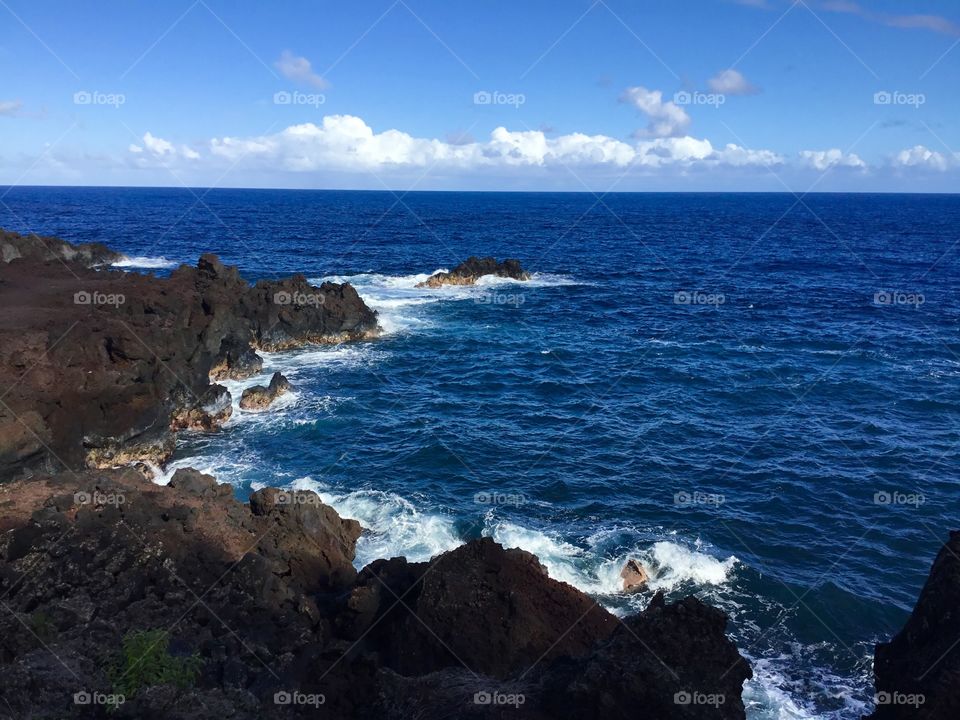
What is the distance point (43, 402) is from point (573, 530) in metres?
22.8

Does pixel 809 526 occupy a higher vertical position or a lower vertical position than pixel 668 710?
lower

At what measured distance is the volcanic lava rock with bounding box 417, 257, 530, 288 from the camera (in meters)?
74.2

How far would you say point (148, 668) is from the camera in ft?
42.5

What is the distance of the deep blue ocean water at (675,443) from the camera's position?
2297cm

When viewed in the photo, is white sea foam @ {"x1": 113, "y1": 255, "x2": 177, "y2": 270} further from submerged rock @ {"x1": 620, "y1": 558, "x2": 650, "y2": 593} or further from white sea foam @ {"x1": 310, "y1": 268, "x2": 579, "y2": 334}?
submerged rock @ {"x1": 620, "y1": 558, "x2": 650, "y2": 593}

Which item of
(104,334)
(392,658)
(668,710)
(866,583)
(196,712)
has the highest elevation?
(104,334)

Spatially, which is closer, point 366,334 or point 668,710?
point 668,710

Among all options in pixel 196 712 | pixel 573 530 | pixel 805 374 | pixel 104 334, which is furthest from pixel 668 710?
pixel 805 374

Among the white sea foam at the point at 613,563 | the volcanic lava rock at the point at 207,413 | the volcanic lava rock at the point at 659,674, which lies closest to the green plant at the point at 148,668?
the volcanic lava rock at the point at 659,674

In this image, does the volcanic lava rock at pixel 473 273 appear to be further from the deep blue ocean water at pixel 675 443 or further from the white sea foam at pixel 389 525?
the white sea foam at pixel 389 525

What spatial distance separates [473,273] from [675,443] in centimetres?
4526

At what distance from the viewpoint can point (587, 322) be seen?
58.8 meters

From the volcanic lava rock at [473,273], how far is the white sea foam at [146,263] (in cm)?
3115

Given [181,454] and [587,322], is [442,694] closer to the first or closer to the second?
[181,454]
